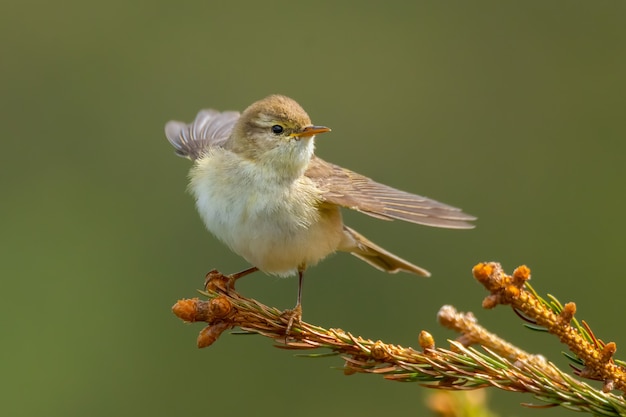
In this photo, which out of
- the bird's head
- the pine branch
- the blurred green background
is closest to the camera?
the pine branch

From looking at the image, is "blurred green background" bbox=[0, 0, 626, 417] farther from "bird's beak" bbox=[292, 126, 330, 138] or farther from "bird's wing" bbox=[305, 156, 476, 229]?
"bird's beak" bbox=[292, 126, 330, 138]

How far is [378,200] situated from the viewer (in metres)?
3.89

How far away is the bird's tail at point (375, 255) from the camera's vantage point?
425 cm

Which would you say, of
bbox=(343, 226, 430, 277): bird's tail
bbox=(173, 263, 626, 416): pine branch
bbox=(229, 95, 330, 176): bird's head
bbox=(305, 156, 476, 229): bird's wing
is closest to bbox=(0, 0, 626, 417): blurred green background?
bbox=(343, 226, 430, 277): bird's tail

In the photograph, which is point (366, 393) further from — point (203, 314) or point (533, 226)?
point (203, 314)

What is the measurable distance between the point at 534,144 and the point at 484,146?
42cm

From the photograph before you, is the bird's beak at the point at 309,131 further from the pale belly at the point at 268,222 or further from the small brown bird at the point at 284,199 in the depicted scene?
the pale belly at the point at 268,222

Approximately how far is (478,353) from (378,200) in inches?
63.7

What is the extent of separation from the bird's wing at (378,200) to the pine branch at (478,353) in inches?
38.5

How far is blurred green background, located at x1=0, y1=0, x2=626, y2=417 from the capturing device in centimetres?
619

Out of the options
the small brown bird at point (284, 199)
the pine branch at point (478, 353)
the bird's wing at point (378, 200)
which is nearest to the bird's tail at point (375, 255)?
the small brown bird at point (284, 199)

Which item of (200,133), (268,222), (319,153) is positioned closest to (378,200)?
(268,222)

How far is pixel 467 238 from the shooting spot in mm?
6805

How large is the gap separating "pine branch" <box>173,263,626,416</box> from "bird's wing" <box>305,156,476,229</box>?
0.98m
